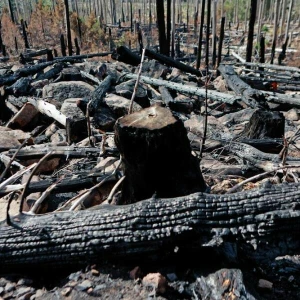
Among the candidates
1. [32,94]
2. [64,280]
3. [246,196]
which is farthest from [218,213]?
[32,94]

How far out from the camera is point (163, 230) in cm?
222

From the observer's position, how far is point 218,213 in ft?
7.42

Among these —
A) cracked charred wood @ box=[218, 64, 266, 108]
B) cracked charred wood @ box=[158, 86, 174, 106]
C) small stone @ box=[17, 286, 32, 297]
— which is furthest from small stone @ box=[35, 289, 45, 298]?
cracked charred wood @ box=[158, 86, 174, 106]

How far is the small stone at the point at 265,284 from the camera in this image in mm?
2213

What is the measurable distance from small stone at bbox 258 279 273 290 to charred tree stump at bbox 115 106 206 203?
0.81 meters

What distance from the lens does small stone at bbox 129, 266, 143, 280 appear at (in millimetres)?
2189

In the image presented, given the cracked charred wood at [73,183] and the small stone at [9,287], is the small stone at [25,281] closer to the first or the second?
the small stone at [9,287]

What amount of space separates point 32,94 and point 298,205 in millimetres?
7262

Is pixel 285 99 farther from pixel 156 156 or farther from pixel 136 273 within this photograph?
pixel 136 273

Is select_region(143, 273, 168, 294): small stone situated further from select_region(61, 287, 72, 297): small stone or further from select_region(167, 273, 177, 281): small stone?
select_region(61, 287, 72, 297): small stone

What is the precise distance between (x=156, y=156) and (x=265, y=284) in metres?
1.08

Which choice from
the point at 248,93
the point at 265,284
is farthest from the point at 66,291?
the point at 248,93

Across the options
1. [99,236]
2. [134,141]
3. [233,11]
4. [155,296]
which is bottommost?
[233,11]

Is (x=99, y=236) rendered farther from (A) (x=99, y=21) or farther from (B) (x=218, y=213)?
(A) (x=99, y=21)
